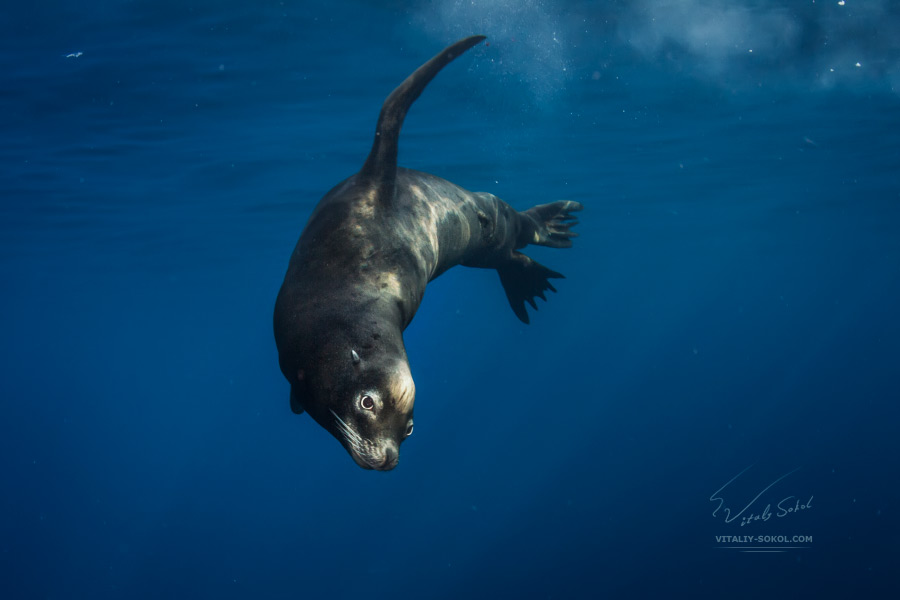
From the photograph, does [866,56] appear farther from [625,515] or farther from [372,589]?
[372,589]

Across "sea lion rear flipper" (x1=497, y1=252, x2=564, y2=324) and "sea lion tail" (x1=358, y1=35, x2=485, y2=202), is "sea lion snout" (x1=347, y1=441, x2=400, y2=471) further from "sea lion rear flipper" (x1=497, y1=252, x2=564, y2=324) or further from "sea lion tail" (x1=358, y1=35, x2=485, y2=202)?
"sea lion rear flipper" (x1=497, y1=252, x2=564, y2=324)

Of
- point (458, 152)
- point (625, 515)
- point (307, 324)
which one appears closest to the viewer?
point (307, 324)

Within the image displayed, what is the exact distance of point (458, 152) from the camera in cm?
1748

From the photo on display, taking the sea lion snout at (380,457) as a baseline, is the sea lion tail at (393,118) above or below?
above

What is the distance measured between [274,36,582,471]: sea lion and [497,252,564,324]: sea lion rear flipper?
1675 millimetres

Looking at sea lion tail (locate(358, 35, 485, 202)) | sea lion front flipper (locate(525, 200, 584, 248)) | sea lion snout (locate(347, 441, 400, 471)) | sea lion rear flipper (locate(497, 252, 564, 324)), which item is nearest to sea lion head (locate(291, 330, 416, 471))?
sea lion snout (locate(347, 441, 400, 471))

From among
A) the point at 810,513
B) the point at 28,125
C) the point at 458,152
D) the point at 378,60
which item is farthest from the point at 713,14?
the point at 810,513

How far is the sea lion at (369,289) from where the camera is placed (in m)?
2.63

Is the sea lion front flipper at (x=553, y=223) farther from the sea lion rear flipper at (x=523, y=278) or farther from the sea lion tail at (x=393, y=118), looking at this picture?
the sea lion tail at (x=393, y=118)

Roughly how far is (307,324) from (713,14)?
10.6 metres

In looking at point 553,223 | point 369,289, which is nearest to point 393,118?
point 369,289

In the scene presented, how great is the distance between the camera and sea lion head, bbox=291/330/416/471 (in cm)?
260

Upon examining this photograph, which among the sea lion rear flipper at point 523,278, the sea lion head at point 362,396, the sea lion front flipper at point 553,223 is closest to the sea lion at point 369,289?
the sea lion head at point 362,396

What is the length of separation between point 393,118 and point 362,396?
6.56ft
